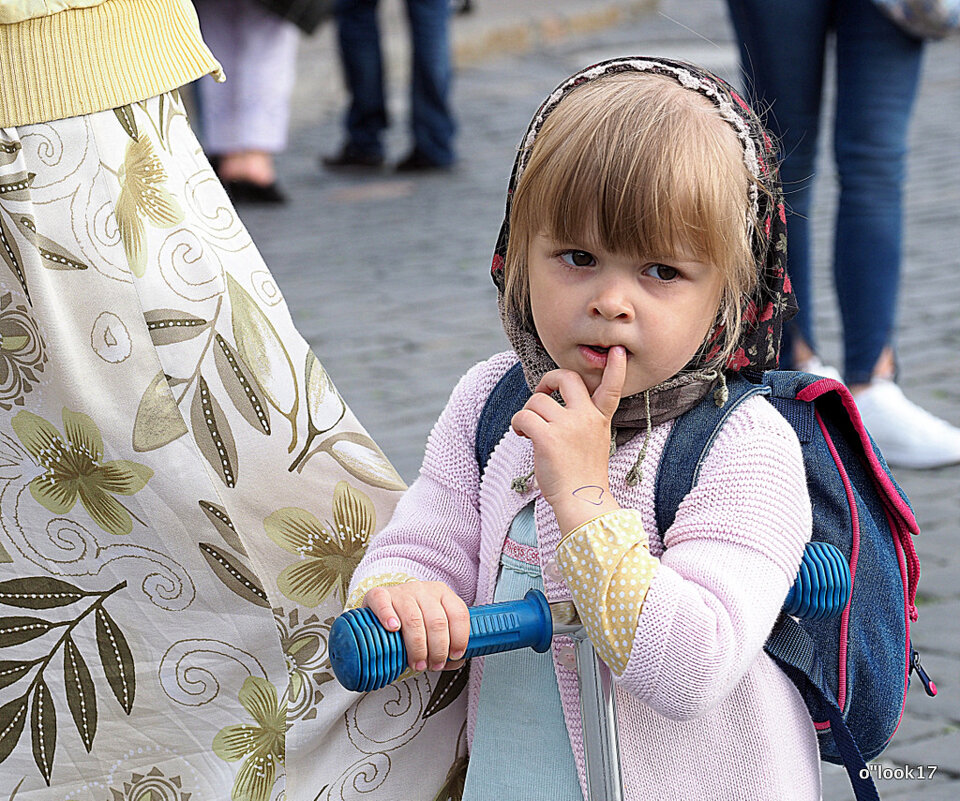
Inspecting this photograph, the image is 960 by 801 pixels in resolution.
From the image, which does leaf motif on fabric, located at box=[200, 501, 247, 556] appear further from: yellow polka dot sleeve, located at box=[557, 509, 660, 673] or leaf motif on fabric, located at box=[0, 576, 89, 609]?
yellow polka dot sleeve, located at box=[557, 509, 660, 673]

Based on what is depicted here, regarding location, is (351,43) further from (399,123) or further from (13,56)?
(13,56)

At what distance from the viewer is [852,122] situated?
3.57 meters

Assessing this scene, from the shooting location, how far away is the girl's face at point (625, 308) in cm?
147

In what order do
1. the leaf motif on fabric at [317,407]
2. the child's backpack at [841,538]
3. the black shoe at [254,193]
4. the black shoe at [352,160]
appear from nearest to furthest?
the child's backpack at [841,538], the leaf motif on fabric at [317,407], the black shoe at [254,193], the black shoe at [352,160]

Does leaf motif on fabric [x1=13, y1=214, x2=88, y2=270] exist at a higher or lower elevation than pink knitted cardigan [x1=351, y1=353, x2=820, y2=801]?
higher

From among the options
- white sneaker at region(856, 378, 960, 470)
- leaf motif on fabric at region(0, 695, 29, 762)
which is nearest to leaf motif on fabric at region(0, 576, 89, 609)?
leaf motif on fabric at region(0, 695, 29, 762)

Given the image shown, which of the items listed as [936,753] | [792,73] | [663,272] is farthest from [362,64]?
[663,272]

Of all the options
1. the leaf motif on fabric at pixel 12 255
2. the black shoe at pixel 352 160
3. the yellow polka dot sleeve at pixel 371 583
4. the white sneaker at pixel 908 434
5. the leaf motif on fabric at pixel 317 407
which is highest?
the leaf motif on fabric at pixel 12 255

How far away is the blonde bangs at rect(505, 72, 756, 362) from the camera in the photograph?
1.46 meters

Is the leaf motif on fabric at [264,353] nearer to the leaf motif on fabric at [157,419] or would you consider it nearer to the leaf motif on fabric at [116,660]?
the leaf motif on fabric at [157,419]

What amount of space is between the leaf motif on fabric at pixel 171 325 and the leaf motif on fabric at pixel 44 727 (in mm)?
438

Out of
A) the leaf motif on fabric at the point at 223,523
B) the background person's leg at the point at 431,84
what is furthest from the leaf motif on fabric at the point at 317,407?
the background person's leg at the point at 431,84

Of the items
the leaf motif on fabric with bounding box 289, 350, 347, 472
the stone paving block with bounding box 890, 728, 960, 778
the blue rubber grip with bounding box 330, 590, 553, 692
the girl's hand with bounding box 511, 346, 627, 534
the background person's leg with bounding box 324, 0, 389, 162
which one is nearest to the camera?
the blue rubber grip with bounding box 330, 590, 553, 692

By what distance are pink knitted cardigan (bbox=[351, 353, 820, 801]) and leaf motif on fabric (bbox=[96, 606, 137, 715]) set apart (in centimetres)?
30
